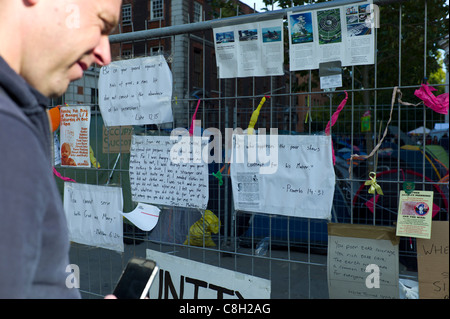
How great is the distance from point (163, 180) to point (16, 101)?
2.48 metres

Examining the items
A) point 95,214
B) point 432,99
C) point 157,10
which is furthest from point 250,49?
point 157,10

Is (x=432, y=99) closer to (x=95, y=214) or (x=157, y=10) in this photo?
(x=95, y=214)

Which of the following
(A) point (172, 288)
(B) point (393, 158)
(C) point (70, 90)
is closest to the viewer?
(A) point (172, 288)

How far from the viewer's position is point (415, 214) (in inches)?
97.6

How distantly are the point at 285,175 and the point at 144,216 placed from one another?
1267mm

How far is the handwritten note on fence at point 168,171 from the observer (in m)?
3.21

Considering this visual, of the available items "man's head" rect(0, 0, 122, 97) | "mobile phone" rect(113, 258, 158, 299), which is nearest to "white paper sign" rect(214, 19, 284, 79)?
"mobile phone" rect(113, 258, 158, 299)

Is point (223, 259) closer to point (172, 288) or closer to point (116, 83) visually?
point (172, 288)

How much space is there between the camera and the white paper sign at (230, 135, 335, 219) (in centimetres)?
273

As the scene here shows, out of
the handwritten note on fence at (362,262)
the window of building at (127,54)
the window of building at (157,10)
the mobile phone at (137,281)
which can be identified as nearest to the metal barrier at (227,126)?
the window of building at (127,54)

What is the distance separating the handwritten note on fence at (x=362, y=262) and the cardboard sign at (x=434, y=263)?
0.14m

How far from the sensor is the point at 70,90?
4098 millimetres

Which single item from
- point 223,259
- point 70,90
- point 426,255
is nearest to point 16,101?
point 426,255

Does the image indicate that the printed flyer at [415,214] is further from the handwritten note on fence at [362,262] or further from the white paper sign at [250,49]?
the white paper sign at [250,49]
